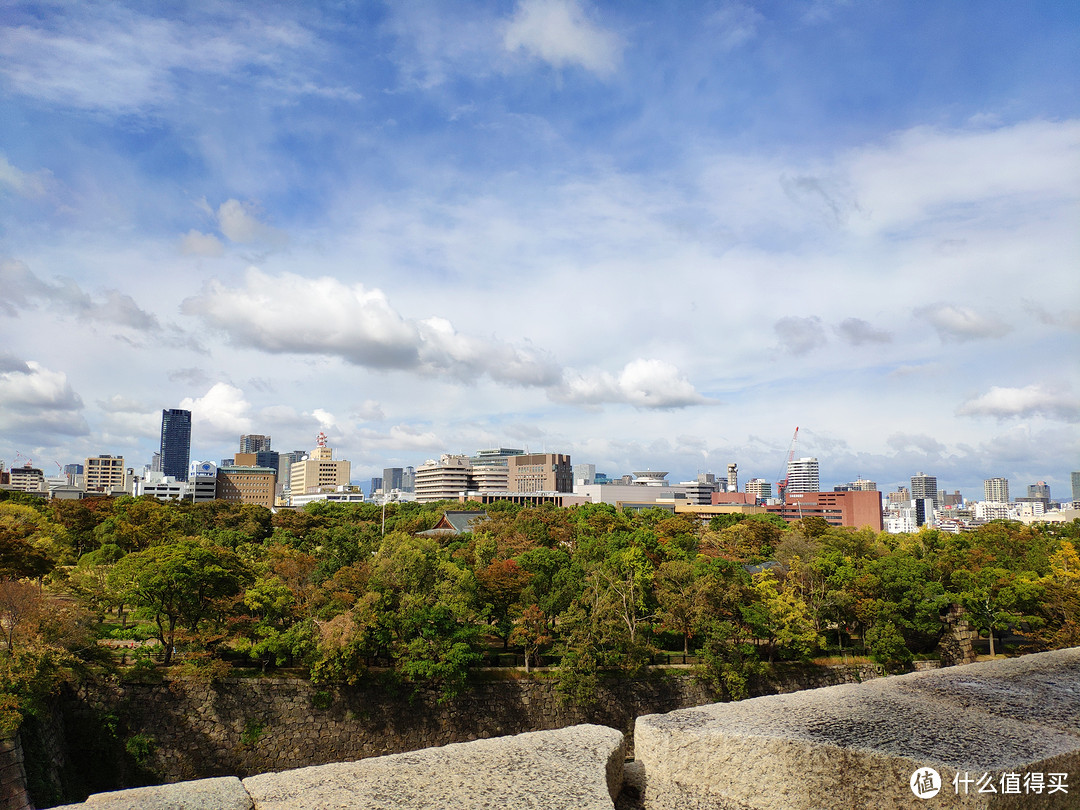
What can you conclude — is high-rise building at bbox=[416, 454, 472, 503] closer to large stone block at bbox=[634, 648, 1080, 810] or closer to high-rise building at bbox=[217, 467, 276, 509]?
high-rise building at bbox=[217, 467, 276, 509]

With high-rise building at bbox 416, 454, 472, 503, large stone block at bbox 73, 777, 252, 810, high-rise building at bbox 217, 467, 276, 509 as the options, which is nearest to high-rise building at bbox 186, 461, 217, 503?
high-rise building at bbox 217, 467, 276, 509

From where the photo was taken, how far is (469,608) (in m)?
28.6

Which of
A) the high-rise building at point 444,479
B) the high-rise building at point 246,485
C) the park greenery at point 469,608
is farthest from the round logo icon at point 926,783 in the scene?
the high-rise building at point 246,485

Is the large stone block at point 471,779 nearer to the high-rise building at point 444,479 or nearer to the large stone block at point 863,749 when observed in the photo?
the large stone block at point 863,749

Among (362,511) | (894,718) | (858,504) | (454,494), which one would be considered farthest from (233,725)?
(454,494)

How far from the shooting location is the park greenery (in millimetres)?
24062

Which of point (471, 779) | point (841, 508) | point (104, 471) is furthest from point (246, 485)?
point (471, 779)

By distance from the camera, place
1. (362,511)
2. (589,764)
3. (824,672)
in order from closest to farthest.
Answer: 1. (589,764)
2. (824,672)
3. (362,511)

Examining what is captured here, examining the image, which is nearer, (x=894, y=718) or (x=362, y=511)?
(x=894, y=718)

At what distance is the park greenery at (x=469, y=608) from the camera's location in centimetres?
2406

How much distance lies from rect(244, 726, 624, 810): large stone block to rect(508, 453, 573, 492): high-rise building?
15296cm

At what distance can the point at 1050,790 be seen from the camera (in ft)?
11.2

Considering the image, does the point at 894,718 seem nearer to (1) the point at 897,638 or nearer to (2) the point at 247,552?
(1) the point at 897,638

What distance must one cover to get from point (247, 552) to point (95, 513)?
66.7 ft
